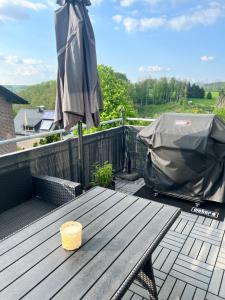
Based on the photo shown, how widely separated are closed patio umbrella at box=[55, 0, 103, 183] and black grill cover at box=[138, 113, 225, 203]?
1531mm

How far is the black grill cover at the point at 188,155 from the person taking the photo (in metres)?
3.35

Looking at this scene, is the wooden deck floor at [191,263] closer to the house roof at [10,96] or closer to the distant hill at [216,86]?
the distant hill at [216,86]

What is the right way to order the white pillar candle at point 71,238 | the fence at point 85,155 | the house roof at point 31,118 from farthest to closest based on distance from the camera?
1. the house roof at point 31,118
2. the fence at point 85,155
3. the white pillar candle at point 71,238

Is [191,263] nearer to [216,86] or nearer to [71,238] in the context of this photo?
[71,238]

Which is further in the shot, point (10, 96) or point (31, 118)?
point (31, 118)

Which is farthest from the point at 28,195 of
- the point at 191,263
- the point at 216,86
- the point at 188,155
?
the point at 216,86

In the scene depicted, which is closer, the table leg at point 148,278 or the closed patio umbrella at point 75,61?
the table leg at point 148,278

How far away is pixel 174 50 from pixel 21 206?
12.3 meters

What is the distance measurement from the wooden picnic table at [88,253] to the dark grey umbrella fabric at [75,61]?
1.07 metres

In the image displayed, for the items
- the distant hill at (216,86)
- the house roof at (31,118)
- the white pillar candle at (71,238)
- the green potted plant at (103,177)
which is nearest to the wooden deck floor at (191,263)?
the white pillar candle at (71,238)

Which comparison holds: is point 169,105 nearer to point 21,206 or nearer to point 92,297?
point 21,206

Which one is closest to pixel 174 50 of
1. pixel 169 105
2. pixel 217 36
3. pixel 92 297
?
pixel 217 36

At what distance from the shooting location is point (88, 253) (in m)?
1.37

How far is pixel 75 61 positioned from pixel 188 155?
2.09m
